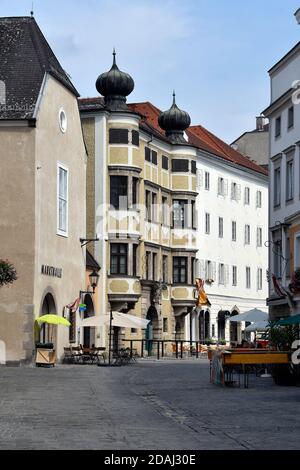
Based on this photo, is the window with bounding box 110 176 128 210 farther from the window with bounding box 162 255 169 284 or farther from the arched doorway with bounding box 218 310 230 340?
the arched doorway with bounding box 218 310 230 340

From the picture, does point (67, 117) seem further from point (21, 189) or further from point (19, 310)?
point (19, 310)

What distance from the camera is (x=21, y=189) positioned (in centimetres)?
4506

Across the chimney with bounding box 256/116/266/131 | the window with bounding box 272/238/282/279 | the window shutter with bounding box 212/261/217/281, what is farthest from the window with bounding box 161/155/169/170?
the chimney with bounding box 256/116/266/131

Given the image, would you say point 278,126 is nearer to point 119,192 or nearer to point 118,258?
point 119,192

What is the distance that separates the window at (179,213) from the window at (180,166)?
1854mm

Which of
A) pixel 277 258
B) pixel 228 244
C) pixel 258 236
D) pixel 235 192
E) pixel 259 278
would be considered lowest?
pixel 277 258

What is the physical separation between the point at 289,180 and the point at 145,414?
2536 centimetres

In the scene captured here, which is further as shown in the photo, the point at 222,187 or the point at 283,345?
the point at 222,187

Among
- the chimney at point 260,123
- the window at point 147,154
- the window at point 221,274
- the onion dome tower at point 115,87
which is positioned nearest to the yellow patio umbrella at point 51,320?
the onion dome tower at point 115,87

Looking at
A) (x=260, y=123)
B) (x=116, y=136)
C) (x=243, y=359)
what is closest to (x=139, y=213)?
(x=116, y=136)

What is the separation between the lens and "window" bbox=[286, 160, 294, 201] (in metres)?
43.1

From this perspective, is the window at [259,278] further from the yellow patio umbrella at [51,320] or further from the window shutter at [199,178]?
the yellow patio umbrella at [51,320]

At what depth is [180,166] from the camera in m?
69.4

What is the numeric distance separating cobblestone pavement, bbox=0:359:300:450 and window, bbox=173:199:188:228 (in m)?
36.7
